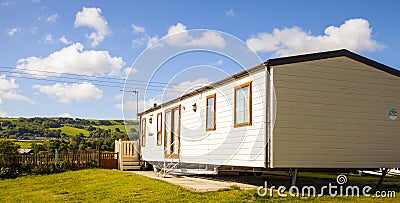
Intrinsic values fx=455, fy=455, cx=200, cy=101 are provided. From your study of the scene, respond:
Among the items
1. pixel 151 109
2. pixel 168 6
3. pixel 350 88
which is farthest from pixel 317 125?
pixel 151 109

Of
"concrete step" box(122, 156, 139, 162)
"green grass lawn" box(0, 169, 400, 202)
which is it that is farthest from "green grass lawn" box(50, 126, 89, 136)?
"green grass lawn" box(0, 169, 400, 202)

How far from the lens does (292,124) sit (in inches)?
412

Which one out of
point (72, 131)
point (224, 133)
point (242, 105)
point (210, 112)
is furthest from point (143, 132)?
point (72, 131)

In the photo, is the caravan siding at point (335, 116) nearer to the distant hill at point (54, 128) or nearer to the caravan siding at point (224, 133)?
the caravan siding at point (224, 133)

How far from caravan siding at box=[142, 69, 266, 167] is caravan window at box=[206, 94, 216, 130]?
0.49 ft

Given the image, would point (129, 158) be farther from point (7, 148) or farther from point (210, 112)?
point (210, 112)

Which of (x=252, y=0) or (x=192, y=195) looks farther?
(x=252, y=0)

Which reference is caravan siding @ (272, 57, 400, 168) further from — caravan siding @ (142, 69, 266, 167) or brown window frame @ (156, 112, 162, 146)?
brown window frame @ (156, 112, 162, 146)

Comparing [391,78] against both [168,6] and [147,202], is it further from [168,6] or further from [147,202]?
[147,202]

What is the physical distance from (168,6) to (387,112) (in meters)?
6.69

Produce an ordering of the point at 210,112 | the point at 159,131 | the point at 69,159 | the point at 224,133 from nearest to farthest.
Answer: the point at 224,133 < the point at 210,112 < the point at 159,131 < the point at 69,159

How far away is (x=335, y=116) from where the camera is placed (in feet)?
36.5

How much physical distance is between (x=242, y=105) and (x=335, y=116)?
2284 millimetres

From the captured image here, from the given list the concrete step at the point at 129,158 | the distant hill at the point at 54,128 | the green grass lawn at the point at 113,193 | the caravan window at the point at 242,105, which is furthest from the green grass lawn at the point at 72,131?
the caravan window at the point at 242,105
